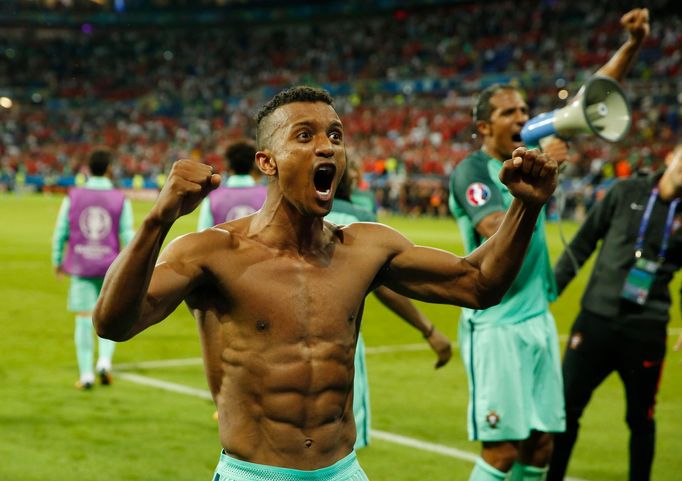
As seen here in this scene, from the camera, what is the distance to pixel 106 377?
9.21m

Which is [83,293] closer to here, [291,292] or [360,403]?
[360,403]

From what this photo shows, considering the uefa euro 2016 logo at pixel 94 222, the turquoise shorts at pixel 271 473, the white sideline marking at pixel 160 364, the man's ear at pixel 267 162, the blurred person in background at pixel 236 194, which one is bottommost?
the white sideline marking at pixel 160 364

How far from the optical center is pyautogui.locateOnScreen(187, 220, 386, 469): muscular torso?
122 inches

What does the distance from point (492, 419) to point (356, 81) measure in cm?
4822

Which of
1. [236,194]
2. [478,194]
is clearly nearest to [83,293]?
[236,194]

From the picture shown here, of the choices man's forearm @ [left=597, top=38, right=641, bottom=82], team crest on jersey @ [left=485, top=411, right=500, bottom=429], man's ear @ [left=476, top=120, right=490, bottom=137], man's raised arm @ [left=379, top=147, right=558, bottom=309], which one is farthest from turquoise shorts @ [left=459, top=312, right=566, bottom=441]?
man's raised arm @ [left=379, top=147, right=558, bottom=309]

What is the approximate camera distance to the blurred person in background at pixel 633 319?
5.65 metres

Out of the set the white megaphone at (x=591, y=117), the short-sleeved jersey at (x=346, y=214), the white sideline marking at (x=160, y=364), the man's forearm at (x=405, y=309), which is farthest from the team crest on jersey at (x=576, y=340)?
A: the white sideline marking at (x=160, y=364)

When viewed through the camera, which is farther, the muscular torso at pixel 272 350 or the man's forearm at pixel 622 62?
the man's forearm at pixel 622 62

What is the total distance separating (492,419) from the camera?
193 inches

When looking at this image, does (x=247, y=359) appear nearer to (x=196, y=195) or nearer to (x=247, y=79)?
(x=196, y=195)

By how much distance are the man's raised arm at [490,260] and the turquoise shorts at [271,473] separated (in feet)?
2.19

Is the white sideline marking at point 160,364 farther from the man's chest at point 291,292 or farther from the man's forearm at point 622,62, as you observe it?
the man's chest at point 291,292

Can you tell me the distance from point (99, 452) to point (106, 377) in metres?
2.24
